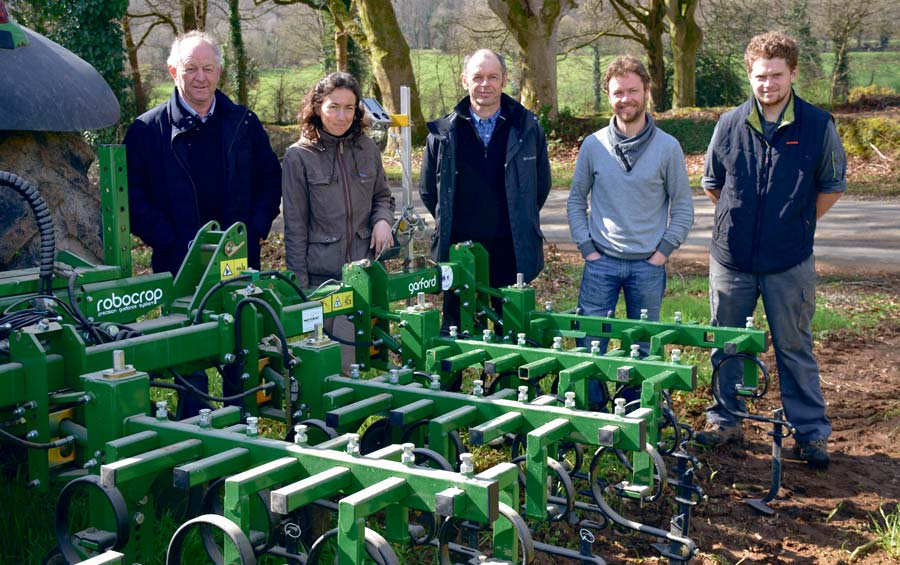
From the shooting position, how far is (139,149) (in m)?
5.20

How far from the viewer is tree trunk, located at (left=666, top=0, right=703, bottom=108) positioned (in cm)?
2617

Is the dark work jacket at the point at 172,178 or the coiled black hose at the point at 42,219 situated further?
the dark work jacket at the point at 172,178

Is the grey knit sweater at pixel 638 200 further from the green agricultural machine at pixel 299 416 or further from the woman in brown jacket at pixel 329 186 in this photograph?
the woman in brown jacket at pixel 329 186

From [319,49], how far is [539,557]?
30.1 metres

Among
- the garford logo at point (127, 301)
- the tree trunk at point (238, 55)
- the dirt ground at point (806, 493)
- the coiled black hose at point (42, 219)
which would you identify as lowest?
the dirt ground at point (806, 493)

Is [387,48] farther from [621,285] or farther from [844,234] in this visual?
[621,285]

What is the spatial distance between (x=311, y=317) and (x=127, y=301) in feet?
2.63

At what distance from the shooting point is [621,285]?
18.1 feet

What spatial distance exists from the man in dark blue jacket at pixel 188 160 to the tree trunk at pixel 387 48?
1364 cm

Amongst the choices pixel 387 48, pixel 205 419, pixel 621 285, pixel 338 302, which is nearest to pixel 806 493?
pixel 621 285

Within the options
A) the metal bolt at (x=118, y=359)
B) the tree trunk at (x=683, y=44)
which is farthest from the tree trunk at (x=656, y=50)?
the metal bolt at (x=118, y=359)

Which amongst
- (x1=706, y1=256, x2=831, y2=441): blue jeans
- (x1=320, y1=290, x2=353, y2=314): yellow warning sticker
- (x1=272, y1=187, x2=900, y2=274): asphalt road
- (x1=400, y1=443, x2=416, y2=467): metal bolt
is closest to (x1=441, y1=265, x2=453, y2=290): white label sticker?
(x1=320, y1=290, x2=353, y2=314): yellow warning sticker

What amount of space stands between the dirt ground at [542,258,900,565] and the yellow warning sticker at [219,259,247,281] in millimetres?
2044

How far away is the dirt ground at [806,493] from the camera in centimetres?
433
